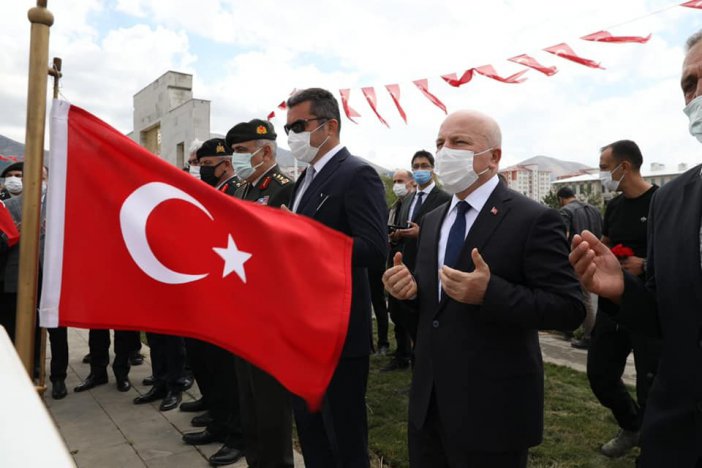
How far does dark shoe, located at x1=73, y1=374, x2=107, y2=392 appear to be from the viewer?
17.5 ft

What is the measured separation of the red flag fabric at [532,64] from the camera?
5.77 m

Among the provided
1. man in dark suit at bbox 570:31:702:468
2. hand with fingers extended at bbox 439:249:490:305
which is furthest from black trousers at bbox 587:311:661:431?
hand with fingers extended at bbox 439:249:490:305

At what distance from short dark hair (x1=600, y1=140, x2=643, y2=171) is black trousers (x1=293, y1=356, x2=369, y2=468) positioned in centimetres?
256

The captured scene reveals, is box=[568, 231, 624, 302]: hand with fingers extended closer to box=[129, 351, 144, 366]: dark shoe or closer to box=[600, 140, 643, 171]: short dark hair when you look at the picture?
box=[600, 140, 643, 171]: short dark hair

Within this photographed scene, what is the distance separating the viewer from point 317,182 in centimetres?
277

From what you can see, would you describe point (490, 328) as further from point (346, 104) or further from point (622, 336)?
point (346, 104)

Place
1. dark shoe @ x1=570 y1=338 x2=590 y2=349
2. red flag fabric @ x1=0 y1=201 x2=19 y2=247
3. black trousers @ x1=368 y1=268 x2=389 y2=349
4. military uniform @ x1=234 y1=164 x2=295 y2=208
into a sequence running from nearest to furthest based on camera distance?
military uniform @ x1=234 y1=164 x2=295 y2=208 → red flag fabric @ x1=0 y1=201 x2=19 y2=247 → black trousers @ x1=368 y1=268 x2=389 y2=349 → dark shoe @ x1=570 y1=338 x2=590 y2=349

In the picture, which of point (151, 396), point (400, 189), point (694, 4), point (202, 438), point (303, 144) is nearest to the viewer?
point (303, 144)

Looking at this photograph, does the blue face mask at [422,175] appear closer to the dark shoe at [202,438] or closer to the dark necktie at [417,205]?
the dark necktie at [417,205]

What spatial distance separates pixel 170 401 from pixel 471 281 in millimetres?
3786

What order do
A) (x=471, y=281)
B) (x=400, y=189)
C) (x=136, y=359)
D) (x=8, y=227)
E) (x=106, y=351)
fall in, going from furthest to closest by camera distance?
(x=400, y=189) → (x=136, y=359) → (x=106, y=351) → (x=8, y=227) → (x=471, y=281)

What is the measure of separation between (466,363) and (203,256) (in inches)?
42.5

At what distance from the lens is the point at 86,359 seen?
648 cm

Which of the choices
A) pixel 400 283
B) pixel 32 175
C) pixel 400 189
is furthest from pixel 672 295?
pixel 400 189
